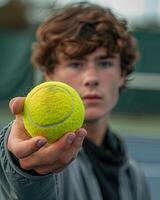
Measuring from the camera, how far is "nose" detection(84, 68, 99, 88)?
2066 mm

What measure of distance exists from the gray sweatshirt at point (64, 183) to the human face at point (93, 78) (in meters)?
0.17

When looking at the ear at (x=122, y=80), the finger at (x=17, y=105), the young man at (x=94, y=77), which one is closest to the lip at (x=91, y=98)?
the young man at (x=94, y=77)

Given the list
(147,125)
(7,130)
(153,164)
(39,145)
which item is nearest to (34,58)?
(7,130)

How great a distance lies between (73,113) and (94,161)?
0.75 meters

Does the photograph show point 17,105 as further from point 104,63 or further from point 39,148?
point 104,63

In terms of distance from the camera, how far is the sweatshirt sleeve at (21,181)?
133 centimetres

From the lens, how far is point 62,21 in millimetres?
2238

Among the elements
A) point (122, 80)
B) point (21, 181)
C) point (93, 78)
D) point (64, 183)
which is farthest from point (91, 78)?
point (21, 181)

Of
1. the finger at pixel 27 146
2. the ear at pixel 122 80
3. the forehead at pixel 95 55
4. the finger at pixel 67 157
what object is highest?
the finger at pixel 27 146

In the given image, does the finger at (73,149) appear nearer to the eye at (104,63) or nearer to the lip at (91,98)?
the lip at (91,98)

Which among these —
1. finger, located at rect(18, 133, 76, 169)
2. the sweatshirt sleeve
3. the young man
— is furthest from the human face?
finger, located at rect(18, 133, 76, 169)

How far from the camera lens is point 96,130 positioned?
2.14 m

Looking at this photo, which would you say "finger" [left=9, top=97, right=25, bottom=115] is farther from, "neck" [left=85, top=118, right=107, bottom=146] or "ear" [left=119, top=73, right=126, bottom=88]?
"ear" [left=119, top=73, right=126, bottom=88]

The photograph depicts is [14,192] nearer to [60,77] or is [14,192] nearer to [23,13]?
[60,77]
